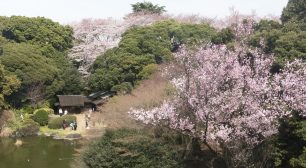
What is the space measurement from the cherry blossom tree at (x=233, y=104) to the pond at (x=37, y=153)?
27.2ft

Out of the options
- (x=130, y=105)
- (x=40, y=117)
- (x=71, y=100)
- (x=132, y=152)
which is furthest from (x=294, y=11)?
(x=71, y=100)

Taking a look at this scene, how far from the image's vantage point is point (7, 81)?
104ft

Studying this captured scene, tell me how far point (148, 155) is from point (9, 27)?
1152 inches

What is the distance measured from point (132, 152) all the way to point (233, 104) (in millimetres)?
4051

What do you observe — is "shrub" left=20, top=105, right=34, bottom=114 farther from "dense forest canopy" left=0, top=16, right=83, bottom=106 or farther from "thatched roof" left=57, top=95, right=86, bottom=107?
"thatched roof" left=57, top=95, right=86, bottom=107

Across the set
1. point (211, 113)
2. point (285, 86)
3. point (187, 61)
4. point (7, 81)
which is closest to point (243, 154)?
point (211, 113)

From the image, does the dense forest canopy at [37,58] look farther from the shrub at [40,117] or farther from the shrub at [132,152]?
the shrub at [132,152]

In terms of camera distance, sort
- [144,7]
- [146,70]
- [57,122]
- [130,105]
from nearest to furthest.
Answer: [130,105] < [57,122] < [146,70] < [144,7]

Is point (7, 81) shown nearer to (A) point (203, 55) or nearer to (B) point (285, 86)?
(A) point (203, 55)

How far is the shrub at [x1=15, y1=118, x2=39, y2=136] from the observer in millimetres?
27891

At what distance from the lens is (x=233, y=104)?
13000 mm

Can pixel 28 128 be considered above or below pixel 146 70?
below

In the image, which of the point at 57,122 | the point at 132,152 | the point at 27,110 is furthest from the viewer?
the point at 27,110

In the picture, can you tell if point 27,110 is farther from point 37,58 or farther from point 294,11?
point 294,11
